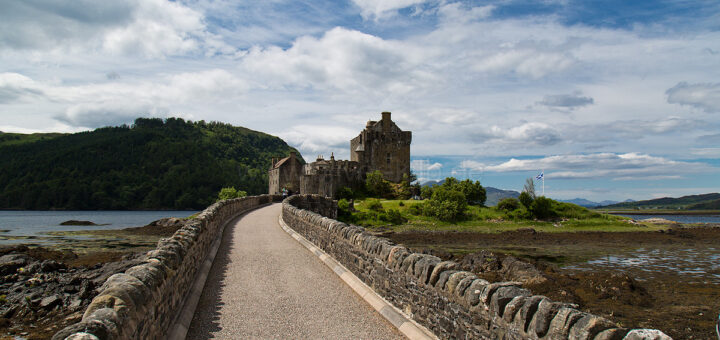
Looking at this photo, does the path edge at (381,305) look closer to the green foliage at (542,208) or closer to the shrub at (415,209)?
the shrub at (415,209)

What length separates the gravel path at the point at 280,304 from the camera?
6312 mm

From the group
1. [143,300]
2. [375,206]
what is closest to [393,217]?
[375,206]

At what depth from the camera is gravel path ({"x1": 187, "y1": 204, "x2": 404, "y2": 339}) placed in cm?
631

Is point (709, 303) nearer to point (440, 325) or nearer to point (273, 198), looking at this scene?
point (440, 325)

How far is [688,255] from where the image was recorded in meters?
27.3

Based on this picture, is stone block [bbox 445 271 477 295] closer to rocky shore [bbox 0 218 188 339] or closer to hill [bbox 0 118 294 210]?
rocky shore [bbox 0 218 188 339]

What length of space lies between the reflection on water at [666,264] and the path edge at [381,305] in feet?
46.8

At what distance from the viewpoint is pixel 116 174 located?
10669 cm

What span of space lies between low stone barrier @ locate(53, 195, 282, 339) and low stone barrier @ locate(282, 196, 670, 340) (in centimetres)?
318

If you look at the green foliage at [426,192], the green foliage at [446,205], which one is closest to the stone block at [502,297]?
the green foliage at [446,205]

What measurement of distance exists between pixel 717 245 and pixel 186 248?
38.7 metres

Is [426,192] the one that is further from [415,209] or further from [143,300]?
[143,300]

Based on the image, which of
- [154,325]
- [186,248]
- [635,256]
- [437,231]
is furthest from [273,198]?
[154,325]

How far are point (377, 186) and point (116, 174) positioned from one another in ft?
266
